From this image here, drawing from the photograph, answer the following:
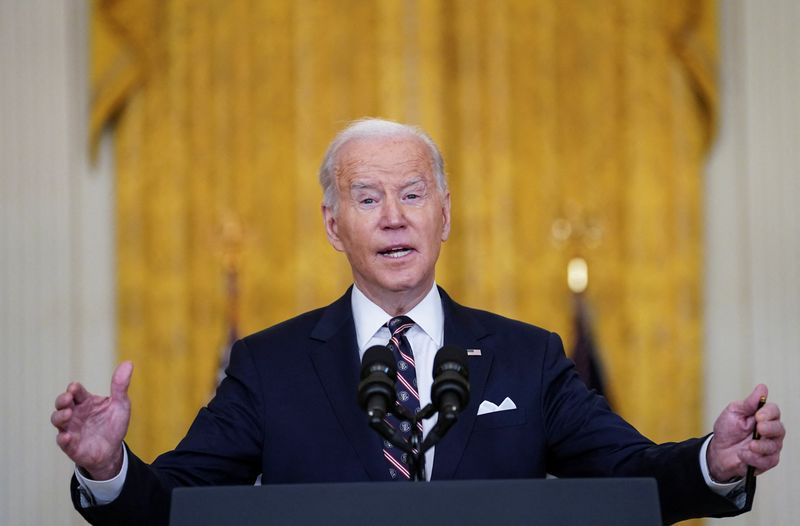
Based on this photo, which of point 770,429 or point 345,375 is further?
point 345,375

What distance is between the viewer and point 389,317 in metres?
2.72

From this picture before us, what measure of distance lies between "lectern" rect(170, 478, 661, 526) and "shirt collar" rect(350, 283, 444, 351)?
0.90m

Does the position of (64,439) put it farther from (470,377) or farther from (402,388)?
(470,377)

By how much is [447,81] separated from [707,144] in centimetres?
150

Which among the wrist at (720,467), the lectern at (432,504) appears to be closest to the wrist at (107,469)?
the lectern at (432,504)

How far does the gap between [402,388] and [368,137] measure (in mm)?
644

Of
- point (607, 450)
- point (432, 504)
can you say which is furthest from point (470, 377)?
point (432, 504)

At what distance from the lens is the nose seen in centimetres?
265

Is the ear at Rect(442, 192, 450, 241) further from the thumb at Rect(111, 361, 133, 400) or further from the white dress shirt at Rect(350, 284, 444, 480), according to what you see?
the thumb at Rect(111, 361, 133, 400)

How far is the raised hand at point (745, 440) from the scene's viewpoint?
2076mm

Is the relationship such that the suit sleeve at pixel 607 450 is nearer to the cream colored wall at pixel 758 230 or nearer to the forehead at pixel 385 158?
the forehead at pixel 385 158

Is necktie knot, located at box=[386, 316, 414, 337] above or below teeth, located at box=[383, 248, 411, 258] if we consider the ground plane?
below

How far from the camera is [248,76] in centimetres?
621

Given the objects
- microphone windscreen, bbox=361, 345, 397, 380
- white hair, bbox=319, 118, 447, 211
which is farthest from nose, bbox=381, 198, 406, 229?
microphone windscreen, bbox=361, 345, 397, 380
